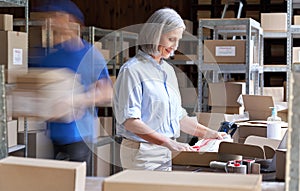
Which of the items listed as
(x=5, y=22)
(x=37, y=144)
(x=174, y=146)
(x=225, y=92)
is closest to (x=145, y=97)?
(x=174, y=146)

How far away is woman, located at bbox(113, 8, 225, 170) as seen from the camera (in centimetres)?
253

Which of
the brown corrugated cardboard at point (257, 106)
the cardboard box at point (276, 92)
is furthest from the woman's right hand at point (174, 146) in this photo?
the cardboard box at point (276, 92)

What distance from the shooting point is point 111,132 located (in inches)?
209

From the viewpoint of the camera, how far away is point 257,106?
4.30m

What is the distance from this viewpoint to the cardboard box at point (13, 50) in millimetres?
3617

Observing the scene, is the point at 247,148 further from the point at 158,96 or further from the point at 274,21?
the point at 274,21

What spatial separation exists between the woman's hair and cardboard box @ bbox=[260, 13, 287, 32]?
2.81 meters

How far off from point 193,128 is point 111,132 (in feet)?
8.11

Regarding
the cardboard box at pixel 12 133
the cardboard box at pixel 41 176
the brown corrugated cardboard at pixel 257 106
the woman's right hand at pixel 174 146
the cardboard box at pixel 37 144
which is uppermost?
the cardboard box at pixel 41 176

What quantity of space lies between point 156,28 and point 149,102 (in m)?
0.36

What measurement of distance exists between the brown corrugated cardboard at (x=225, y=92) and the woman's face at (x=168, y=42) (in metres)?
1.98

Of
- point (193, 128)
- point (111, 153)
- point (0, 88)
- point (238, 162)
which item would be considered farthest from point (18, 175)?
point (111, 153)

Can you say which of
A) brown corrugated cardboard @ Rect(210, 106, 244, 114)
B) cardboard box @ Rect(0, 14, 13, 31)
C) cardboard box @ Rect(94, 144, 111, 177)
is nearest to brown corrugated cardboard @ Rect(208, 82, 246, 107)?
brown corrugated cardboard @ Rect(210, 106, 244, 114)

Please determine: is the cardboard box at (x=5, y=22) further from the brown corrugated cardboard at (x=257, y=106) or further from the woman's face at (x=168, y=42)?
the brown corrugated cardboard at (x=257, y=106)
